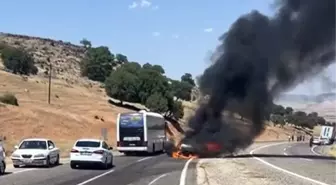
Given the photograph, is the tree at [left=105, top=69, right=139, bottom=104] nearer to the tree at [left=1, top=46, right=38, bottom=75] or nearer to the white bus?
the tree at [left=1, top=46, right=38, bottom=75]

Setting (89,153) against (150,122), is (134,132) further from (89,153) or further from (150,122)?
(89,153)

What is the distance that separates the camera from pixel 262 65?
155ft

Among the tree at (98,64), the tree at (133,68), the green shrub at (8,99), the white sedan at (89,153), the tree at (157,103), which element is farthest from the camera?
the tree at (98,64)

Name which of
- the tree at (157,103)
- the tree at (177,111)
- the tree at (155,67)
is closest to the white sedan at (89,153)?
the tree at (157,103)

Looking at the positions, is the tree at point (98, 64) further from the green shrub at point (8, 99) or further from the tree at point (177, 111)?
the green shrub at point (8, 99)

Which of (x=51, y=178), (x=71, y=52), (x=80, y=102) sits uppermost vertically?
(x=71, y=52)

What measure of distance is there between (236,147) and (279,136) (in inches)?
3665

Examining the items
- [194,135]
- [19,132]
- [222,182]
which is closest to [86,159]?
[222,182]

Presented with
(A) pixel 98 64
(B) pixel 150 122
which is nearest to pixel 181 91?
(A) pixel 98 64

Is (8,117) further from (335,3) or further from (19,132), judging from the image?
(335,3)

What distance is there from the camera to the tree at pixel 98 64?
146m

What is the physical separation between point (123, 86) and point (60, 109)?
65.5 feet

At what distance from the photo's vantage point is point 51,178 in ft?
85.6

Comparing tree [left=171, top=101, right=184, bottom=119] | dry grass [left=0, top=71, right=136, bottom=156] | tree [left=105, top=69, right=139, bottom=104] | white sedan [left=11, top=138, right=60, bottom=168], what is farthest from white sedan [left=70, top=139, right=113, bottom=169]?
tree [left=105, top=69, right=139, bottom=104]
